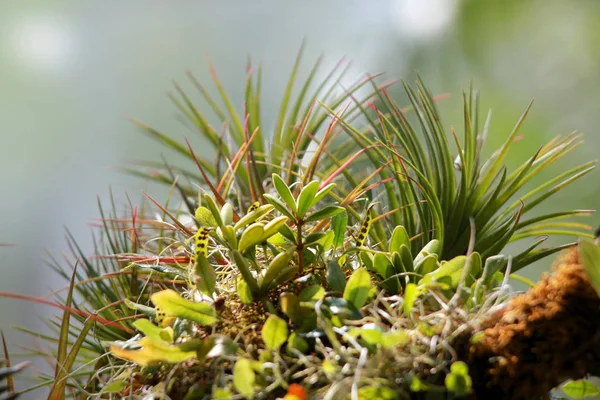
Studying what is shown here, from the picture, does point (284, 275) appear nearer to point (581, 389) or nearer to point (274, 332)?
point (274, 332)

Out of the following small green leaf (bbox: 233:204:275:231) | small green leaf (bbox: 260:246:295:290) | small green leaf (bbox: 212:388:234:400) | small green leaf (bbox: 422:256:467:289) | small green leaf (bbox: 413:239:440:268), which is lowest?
small green leaf (bbox: 422:256:467:289)

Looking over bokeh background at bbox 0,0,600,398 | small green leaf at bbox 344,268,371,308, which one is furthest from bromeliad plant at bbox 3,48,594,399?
bokeh background at bbox 0,0,600,398

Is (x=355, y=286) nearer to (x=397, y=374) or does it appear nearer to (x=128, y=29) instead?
(x=397, y=374)

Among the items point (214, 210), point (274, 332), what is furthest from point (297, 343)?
point (214, 210)

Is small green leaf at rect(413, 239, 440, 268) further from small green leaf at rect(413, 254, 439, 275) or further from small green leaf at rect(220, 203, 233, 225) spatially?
small green leaf at rect(220, 203, 233, 225)

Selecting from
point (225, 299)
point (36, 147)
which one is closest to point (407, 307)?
point (225, 299)
